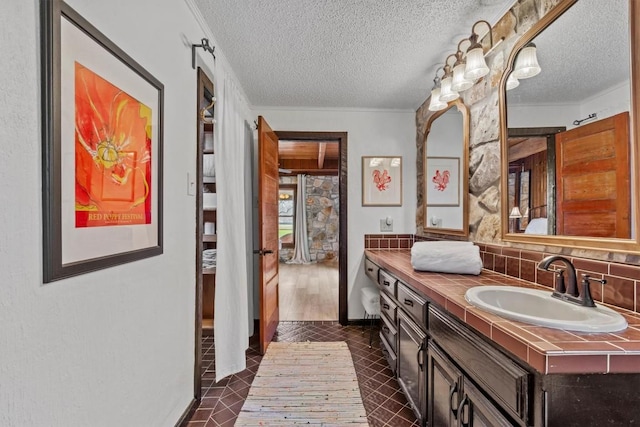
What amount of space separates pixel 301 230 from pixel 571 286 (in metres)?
6.03

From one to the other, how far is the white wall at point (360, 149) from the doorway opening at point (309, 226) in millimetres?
943

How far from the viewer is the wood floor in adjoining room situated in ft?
11.1

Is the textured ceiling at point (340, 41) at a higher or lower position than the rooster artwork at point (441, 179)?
higher

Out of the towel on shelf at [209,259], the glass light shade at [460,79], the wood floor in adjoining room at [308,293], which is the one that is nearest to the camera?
the glass light shade at [460,79]

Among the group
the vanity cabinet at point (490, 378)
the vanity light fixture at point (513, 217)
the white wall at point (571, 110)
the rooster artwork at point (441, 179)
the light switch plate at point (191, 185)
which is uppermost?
the white wall at point (571, 110)

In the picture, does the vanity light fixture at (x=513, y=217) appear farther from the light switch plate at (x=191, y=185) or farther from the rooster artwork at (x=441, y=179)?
the light switch plate at (x=191, y=185)

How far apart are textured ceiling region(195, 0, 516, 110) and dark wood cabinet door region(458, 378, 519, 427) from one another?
1.89m

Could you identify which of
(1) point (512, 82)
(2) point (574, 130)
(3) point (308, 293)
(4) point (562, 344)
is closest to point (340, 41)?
(1) point (512, 82)

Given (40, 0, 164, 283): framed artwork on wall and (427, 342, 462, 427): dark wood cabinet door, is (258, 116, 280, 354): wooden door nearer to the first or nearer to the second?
(40, 0, 164, 283): framed artwork on wall

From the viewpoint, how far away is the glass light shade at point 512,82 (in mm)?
1565

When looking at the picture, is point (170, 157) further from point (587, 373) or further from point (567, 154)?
point (567, 154)

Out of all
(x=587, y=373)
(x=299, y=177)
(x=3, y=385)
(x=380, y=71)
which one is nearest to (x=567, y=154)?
(x=587, y=373)

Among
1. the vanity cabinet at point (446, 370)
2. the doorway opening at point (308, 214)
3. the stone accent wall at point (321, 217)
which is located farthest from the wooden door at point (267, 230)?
the stone accent wall at point (321, 217)

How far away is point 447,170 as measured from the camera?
241cm
